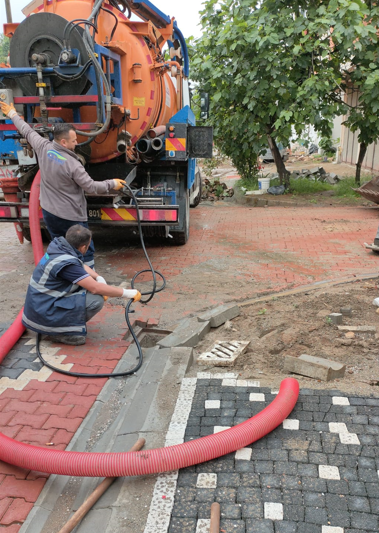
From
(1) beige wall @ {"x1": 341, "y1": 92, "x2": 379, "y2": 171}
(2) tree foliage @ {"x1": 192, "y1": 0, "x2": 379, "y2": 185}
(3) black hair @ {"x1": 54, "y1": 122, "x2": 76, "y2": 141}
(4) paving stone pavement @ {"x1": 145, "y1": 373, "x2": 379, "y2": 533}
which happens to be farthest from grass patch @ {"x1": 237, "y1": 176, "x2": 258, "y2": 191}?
(4) paving stone pavement @ {"x1": 145, "y1": 373, "x2": 379, "y2": 533}

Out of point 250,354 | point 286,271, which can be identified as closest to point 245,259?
point 286,271

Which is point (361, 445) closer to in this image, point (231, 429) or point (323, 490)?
point (323, 490)

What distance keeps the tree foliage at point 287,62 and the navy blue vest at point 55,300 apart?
8380mm

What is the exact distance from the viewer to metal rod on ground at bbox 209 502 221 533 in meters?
2.27

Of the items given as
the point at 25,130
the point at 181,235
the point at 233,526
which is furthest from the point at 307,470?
the point at 181,235

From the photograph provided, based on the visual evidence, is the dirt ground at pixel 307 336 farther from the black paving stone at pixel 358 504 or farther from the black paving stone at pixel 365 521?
the black paving stone at pixel 365 521

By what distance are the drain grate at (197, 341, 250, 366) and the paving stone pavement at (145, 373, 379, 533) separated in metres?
0.62

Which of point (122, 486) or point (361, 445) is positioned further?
point (361, 445)

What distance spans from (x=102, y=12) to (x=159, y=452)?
17.4 ft

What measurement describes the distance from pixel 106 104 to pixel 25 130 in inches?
38.9

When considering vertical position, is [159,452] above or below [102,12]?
below

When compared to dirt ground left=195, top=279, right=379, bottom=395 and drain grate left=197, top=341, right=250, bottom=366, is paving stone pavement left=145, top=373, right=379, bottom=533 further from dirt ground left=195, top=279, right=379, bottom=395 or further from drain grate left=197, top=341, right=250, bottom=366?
drain grate left=197, top=341, right=250, bottom=366

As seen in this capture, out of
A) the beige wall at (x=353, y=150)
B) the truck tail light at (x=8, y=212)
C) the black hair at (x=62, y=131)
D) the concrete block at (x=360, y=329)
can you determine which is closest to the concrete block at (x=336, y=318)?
the concrete block at (x=360, y=329)

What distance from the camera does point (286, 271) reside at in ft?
21.7
